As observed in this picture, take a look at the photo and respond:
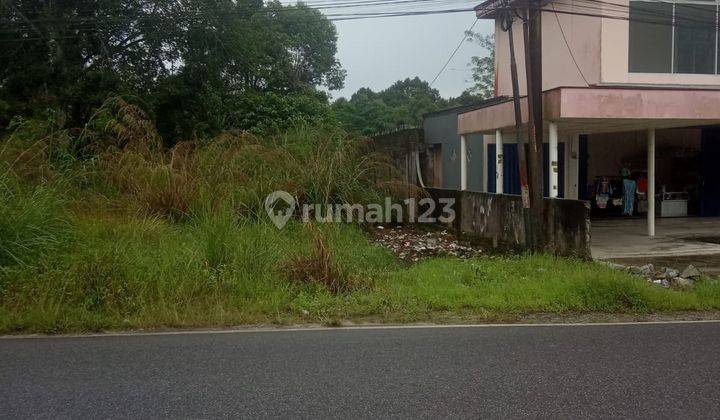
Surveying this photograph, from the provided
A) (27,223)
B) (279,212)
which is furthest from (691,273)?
(27,223)

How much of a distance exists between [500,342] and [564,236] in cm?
486

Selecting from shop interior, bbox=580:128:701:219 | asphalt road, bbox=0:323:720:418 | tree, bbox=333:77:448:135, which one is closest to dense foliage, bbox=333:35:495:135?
tree, bbox=333:77:448:135

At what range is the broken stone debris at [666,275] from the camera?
8.52 meters

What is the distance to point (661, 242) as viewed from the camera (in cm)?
1238

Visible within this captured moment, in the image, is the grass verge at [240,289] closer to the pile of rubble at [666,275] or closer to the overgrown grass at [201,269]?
the overgrown grass at [201,269]

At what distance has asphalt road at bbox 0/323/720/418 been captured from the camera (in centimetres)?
418

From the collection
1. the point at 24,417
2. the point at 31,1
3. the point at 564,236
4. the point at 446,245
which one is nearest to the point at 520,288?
the point at 564,236

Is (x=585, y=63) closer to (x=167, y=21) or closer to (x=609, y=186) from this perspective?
(x=609, y=186)

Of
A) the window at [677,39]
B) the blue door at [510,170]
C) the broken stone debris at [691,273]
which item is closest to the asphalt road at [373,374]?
the broken stone debris at [691,273]

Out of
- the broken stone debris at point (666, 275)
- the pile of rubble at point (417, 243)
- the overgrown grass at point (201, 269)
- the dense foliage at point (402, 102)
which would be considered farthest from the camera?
the dense foliage at point (402, 102)

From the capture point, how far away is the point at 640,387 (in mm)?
4547

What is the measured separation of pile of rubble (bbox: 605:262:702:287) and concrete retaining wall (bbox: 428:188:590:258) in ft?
2.66

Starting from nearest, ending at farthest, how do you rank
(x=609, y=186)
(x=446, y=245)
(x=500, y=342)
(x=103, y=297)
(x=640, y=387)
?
(x=640, y=387) → (x=500, y=342) → (x=103, y=297) → (x=446, y=245) → (x=609, y=186)

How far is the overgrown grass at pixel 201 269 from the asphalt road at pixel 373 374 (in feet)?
2.47
